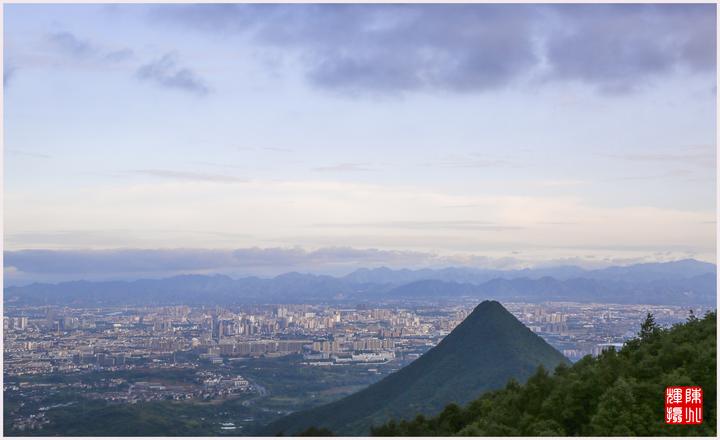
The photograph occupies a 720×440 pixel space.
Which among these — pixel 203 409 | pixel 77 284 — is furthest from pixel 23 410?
pixel 77 284

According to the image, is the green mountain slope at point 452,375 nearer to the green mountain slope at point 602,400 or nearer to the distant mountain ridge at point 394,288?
the green mountain slope at point 602,400

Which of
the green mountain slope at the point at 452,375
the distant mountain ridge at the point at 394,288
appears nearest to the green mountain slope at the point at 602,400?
the green mountain slope at the point at 452,375

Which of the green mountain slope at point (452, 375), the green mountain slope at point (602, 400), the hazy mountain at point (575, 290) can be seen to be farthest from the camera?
the hazy mountain at point (575, 290)

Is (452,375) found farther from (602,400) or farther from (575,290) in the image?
(575,290)

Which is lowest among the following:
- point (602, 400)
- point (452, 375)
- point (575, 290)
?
point (452, 375)

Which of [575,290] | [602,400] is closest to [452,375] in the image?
[602,400]

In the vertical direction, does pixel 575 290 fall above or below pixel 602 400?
above

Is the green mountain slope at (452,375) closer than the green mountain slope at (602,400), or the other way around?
the green mountain slope at (602,400)
